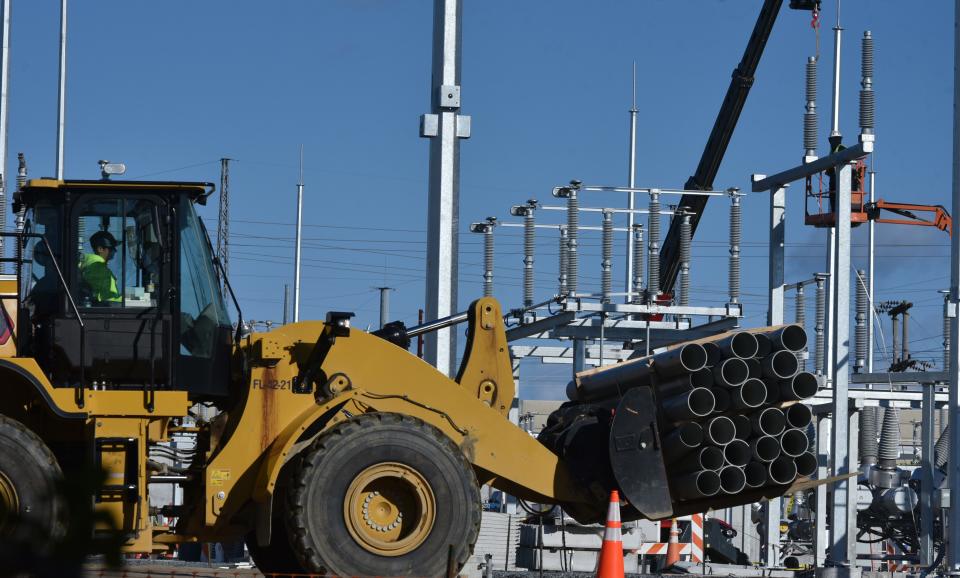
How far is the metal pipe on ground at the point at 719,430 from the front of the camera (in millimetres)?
11023

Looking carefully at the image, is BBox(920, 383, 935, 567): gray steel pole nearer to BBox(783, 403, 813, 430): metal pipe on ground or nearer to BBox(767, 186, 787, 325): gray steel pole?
BBox(767, 186, 787, 325): gray steel pole

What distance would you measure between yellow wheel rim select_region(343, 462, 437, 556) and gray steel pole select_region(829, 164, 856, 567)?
26.1 ft

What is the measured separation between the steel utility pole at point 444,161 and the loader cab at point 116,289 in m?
1.71

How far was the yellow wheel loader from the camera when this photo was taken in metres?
10.0

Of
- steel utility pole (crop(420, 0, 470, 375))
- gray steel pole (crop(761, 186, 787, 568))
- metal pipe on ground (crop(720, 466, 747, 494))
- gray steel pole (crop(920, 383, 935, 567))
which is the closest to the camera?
steel utility pole (crop(420, 0, 470, 375))

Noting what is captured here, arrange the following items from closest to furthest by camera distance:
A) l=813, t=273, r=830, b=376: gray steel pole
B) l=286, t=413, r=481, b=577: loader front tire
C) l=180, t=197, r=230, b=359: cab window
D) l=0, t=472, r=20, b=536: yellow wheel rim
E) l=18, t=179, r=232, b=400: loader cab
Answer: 1. l=0, t=472, r=20, b=536: yellow wheel rim
2. l=286, t=413, r=481, b=577: loader front tire
3. l=18, t=179, r=232, b=400: loader cab
4. l=180, t=197, r=230, b=359: cab window
5. l=813, t=273, r=830, b=376: gray steel pole

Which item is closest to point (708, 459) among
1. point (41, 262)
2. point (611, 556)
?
point (611, 556)

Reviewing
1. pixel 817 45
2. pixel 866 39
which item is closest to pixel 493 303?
pixel 866 39

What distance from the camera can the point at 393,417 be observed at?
10367mm

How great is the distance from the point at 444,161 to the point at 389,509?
8.54ft

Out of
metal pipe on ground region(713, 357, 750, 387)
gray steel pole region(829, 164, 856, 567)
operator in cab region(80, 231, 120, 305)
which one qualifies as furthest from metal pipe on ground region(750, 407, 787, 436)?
gray steel pole region(829, 164, 856, 567)

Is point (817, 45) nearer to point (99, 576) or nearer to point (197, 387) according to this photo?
point (197, 387)

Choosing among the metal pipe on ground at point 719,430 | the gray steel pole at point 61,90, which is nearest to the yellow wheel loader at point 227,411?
the metal pipe on ground at point 719,430

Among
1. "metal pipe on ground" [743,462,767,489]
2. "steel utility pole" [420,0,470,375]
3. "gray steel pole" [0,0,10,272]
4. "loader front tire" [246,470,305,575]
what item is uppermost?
"gray steel pole" [0,0,10,272]
